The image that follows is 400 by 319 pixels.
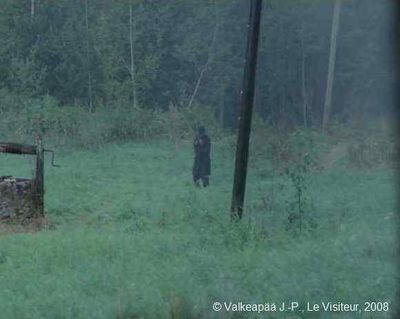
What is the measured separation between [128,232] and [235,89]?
10.3m

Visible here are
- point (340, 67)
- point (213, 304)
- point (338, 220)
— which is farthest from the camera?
point (340, 67)

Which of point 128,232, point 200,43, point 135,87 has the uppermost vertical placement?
point 200,43

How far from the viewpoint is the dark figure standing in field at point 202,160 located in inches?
653

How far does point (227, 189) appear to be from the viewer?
15.3 m

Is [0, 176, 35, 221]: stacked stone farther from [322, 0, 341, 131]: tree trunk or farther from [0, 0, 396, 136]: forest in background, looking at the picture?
[322, 0, 341, 131]: tree trunk

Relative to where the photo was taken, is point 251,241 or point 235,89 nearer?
point 251,241

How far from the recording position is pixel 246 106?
37.3 feet

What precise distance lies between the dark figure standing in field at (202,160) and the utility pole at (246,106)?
169 inches

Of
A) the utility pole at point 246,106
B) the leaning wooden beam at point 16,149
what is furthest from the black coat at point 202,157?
the utility pole at point 246,106

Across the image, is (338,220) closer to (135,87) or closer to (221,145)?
(221,145)

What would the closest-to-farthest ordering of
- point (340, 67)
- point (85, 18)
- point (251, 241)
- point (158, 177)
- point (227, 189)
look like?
point (251, 241) < point (227, 189) < point (158, 177) < point (340, 67) < point (85, 18)

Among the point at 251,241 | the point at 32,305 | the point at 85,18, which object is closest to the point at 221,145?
the point at 85,18

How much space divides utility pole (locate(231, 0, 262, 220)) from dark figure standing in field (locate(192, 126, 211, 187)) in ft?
14.1

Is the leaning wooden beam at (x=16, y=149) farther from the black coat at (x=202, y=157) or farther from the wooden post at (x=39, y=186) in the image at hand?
the black coat at (x=202, y=157)
